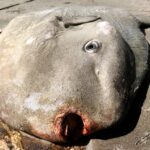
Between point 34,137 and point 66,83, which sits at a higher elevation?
point 66,83

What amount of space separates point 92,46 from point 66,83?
34 cm

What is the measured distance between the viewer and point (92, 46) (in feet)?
10.9

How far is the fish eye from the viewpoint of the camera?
10.8 feet

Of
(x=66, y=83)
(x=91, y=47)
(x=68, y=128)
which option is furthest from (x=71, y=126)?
(x=91, y=47)

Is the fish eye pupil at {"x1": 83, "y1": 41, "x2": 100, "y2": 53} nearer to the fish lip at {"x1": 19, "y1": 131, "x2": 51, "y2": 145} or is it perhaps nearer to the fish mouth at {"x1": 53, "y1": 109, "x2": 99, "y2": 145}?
the fish mouth at {"x1": 53, "y1": 109, "x2": 99, "y2": 145}

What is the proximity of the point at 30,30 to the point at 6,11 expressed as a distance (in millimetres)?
1513

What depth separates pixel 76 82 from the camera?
3127 millimetres

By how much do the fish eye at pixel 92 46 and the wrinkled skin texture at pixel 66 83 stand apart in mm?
21

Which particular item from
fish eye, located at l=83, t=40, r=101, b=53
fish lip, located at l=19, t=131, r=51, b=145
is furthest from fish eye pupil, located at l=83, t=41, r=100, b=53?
fish lip, located at l=19, t=131, r=51, b=145

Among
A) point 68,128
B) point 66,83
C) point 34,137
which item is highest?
point 66,83

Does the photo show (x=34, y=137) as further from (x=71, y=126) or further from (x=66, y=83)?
(x=66, y=83)

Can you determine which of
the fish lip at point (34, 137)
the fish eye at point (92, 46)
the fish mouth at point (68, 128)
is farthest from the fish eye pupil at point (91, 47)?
the fish lip at point (34, 137)

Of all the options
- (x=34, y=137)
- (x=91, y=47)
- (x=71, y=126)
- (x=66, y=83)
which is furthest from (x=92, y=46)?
(x=34, y=137)

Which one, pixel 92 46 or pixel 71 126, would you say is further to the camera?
pixel 92 46
